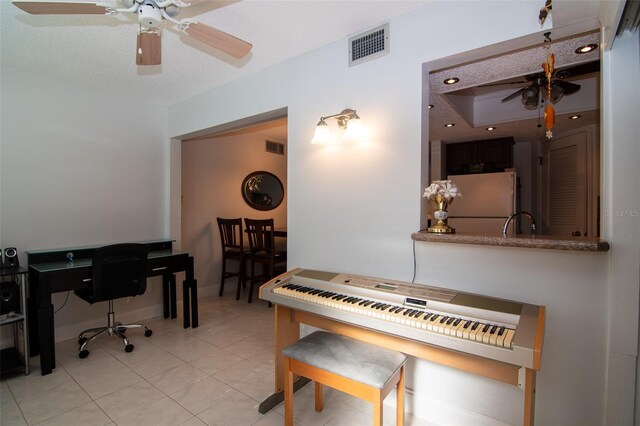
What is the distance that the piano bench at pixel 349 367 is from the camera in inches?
54.8

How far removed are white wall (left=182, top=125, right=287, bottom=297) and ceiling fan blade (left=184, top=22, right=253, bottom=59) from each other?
105 inches

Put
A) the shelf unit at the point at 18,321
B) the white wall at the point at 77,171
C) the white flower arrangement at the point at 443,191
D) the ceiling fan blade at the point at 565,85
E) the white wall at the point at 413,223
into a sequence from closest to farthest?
1. the white wall at the point at 413,223
2. the white flower arrangement at the point at 443,191
3. the shelf unit at the point at 18,321
4. the ceiling fan blade at the point at 565,85
5. the white wall at the point at 77,171

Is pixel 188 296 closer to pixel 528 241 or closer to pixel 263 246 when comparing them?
pixel 263 246

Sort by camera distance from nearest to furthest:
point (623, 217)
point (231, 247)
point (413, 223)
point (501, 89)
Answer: point (623, 217), point (413, 223), point (501, 89), point (231, 247)

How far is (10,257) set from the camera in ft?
8.08

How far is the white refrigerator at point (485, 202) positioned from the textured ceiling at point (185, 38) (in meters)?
3.04

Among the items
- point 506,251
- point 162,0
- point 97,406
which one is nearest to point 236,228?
point 97,406

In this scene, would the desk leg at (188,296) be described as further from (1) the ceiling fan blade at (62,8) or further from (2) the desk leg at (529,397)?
(2) the desk leg at (529,397)

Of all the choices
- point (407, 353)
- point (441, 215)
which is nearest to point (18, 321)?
point (407, 353)

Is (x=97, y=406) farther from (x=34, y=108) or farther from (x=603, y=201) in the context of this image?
(x=603, y=201)

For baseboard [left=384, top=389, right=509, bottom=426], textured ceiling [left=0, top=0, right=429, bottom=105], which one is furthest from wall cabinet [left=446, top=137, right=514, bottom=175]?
baseboard [left=384, top=389, right=509, bottom=426]

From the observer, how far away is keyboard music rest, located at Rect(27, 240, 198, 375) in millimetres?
2326

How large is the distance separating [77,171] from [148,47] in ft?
6.64

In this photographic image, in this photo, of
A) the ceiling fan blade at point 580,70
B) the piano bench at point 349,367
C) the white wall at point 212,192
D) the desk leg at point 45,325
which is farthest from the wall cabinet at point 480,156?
the desk leg at point 45,325
